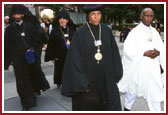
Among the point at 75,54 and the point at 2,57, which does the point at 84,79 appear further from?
the point at 2,57

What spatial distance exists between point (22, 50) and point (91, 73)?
78.9 inches

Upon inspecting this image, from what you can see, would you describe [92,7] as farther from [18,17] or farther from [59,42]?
[59,42]

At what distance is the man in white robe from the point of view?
3.89 meters

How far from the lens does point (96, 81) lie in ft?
10.4

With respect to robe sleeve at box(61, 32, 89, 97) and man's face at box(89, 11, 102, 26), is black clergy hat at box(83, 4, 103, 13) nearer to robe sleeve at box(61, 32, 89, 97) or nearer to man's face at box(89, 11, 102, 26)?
man's face at box(89, 11, 102, 26)

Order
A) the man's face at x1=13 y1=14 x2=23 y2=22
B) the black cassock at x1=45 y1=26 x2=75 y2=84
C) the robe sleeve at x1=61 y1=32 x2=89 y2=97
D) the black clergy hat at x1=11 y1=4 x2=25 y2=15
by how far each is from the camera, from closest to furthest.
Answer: the robe sleeve at x1=61 y1=32 x2=89 y2=97, the black clergy hat at x1=11 y1=4 x2=25 y2=15, the man's face at x1=13 y1=14 x2=23 y2=22, the black cassock at x1=45 y1=26 x2=75 y2=84

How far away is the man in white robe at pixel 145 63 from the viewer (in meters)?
3.89

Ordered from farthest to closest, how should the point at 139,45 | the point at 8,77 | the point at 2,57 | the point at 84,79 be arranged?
the point at 8,77 < the point at 2,57 < the point at 139,45 < the point at 84,79

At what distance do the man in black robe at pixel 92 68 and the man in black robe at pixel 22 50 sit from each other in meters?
1.70

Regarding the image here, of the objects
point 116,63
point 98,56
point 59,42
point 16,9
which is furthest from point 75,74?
point 59,42

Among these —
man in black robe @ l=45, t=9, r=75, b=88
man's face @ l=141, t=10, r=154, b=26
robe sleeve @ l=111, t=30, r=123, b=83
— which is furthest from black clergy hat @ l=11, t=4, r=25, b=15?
man's face @ l=141, t=10, r=154, b=26

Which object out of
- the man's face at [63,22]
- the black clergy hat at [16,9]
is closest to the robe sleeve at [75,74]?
the black clergy hat at [16,9]

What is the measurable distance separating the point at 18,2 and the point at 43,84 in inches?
74.7

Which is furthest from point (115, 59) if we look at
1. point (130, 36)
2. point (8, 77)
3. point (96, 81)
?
point (8, 77)
